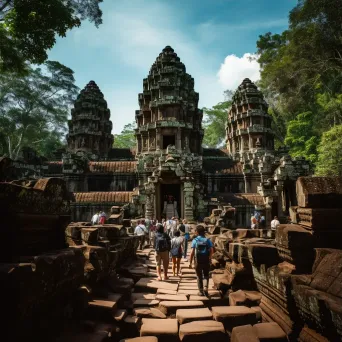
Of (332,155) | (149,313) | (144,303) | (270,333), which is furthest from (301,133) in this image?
(270,333)

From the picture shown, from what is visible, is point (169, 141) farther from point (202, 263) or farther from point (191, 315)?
point (191, 315)

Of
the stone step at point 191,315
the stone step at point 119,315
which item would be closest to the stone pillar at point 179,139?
the stone step at point 191,315

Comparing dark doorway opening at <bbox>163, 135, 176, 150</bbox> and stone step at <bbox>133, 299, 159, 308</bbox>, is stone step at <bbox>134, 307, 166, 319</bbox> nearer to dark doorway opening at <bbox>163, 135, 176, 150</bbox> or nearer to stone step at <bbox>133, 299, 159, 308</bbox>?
stone step at <bbox>133, 299, 159, 308</bbox>

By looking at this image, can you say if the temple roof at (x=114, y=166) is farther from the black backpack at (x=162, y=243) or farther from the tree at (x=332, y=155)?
the black backpack at (x=162, y=243)

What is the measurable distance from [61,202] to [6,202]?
1068mm

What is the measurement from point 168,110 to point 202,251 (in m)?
21.0

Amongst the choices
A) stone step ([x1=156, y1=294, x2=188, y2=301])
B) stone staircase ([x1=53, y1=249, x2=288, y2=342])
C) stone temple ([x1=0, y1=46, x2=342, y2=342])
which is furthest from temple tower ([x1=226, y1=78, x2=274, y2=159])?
stone staircase ([x1=53, y1=249, x2=288, y2=342])

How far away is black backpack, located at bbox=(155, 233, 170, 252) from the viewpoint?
269 inches

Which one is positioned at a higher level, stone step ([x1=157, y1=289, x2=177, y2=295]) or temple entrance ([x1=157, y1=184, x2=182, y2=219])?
temple entrance ([x1=157, y1=184, x2=182, y2=219])

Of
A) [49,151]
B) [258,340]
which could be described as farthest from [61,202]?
[49,151]

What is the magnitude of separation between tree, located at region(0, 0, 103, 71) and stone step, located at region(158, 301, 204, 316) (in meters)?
10.5

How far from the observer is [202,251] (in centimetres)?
564

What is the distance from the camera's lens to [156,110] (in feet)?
84.4

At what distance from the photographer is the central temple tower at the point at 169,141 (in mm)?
17969
